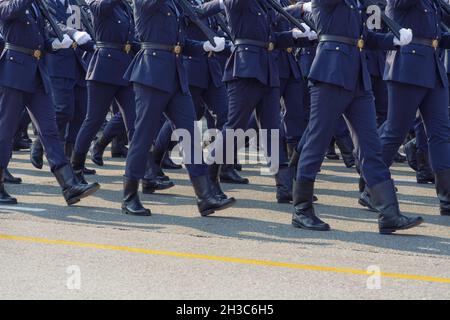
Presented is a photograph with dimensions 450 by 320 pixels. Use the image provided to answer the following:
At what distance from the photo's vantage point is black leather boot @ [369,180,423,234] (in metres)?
7.36

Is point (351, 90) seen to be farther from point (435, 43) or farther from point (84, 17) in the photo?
point (84, 17)

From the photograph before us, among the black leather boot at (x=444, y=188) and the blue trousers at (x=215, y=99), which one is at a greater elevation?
the blue trousers at (x=215, y=99)

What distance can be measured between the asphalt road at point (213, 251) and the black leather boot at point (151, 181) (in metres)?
0.13

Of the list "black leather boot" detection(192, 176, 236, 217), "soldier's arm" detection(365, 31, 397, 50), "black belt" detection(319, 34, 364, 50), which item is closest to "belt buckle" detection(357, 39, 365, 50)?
"black belt" detection(319, 34, 364, 50)

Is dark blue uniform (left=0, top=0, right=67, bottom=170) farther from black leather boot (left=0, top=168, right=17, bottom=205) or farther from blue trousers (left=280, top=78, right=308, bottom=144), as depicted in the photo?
blue trousers (left=280, top=78, right=308, bottom=144)

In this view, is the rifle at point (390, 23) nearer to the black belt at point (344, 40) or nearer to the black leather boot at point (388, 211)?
the black belt at point (344, 40)

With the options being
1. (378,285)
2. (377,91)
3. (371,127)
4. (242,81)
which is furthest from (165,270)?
(377,91)

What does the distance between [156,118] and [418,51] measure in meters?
1.89

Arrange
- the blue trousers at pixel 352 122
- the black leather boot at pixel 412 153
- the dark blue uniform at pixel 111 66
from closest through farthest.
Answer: the blue trousers at pixel 352 122 < the dark blue uniform at pixel 111 66 < the black leather boot at pixel 412 153

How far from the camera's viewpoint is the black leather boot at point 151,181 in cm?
942

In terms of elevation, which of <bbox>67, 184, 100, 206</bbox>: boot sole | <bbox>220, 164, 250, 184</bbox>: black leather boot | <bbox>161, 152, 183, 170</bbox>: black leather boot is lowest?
<bbox>161, 152, 183, 170</bbox>: black leather boot

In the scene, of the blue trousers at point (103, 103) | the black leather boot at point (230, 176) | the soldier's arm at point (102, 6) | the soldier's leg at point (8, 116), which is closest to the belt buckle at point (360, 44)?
the soldier's arm at point (102, 6)

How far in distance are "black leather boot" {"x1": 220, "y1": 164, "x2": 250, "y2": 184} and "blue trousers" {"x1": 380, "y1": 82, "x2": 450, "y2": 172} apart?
2.33m
